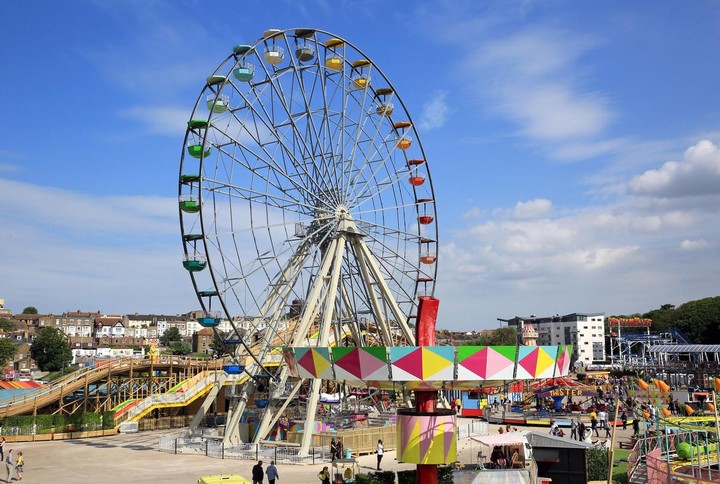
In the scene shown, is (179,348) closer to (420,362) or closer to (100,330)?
(100,330)

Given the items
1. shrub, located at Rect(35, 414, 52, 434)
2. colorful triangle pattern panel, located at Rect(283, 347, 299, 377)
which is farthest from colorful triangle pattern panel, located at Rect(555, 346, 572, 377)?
shrub, located at Rect(35, 414, 52, 434)

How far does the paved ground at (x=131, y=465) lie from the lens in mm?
23906

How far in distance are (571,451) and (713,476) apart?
3.83 meters

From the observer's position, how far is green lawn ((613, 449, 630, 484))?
828 inches

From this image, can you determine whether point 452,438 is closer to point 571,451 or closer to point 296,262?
point 571,451

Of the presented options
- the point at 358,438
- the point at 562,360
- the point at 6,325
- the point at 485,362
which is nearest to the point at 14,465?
the point at 358,438

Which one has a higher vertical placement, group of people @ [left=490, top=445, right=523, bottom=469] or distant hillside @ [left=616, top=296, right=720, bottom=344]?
distant hillside @ [left=616, top=296, right=720, bottom=344]

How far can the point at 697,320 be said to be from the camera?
10925 centimetres

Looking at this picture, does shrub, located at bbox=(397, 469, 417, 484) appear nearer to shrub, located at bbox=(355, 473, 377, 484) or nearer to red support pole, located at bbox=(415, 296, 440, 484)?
shrub, located at bbox=(355, 473, 377, 484)

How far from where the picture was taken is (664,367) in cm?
7694

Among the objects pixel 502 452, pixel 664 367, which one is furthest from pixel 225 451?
pixel 664 367

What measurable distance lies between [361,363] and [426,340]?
6.53 ft

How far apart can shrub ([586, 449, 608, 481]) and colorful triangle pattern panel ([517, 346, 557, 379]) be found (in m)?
6.24

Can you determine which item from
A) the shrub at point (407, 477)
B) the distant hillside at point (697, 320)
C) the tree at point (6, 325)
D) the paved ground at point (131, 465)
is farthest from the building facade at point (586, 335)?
the shrub at point (407, 477)
